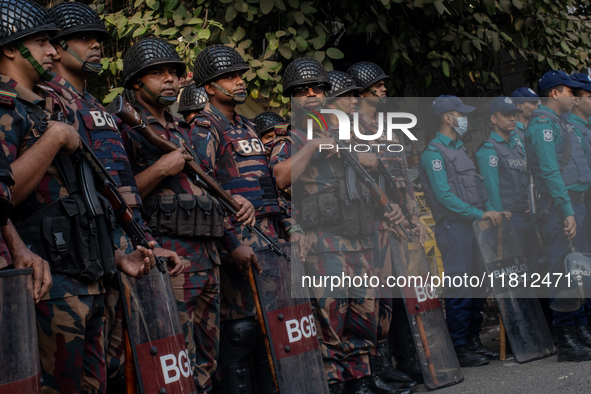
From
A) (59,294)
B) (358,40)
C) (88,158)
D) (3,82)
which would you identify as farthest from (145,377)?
(358,40)

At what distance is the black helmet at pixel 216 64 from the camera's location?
405cm

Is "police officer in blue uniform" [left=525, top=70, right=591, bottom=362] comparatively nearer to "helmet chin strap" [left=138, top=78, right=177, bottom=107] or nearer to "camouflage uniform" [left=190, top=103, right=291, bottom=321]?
"camouflage uniform" [left=190, top=103, right=291, bottom=321]

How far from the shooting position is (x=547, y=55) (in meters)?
6.88

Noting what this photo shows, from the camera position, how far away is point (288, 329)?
3529 millimetres

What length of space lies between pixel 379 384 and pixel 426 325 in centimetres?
50

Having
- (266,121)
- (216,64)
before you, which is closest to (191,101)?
(266,121)

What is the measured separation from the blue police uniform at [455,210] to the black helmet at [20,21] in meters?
3.41

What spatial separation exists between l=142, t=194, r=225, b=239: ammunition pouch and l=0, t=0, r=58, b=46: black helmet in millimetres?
1036

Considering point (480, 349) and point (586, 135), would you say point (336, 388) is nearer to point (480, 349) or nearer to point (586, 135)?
point (480, 349)

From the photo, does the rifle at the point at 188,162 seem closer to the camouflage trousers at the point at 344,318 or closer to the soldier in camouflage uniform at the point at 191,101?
the camouflage trousers at the point at 344,318

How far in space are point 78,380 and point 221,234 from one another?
119 cm

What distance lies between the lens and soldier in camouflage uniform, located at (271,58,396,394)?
412 centimetres

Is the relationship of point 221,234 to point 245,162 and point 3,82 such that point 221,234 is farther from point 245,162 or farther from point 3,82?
point 3,82

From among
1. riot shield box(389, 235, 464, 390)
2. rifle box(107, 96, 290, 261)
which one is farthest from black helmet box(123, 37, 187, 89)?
riot shield box(389, 235, 464, 390)
